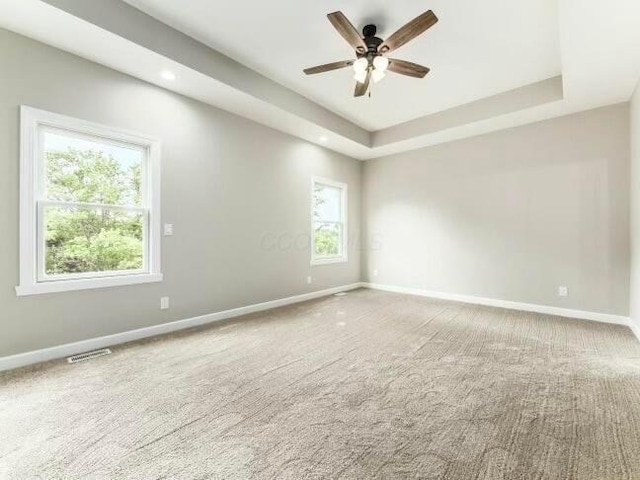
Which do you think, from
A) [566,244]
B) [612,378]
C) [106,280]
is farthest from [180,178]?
[566,244]

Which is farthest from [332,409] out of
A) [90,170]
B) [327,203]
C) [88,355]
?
[327,203]

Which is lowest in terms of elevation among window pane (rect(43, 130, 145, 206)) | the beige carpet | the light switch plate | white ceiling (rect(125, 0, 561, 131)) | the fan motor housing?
the beige carpet

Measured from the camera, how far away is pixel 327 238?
5730mm

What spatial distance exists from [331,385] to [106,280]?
243cm

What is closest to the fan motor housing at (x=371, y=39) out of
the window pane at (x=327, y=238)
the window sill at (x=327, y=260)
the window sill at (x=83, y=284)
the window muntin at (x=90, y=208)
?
the window muntin at (x=90, y=208)

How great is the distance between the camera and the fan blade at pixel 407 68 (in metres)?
2.79

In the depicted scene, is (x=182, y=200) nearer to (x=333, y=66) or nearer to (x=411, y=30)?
(x=333, y=66)

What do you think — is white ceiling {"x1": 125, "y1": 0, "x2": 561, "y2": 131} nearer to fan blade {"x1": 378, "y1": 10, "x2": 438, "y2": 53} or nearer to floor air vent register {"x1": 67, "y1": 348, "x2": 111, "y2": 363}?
fan blade {"x1": 378, "y1": 10, "x2": 438, "y2": 53}

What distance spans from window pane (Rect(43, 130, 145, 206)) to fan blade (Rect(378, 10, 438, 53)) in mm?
2766

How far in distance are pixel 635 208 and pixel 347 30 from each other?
12.1ft


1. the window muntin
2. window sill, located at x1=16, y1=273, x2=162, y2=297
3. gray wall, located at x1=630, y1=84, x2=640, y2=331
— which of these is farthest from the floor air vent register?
gray wall, located at x1=630, y1=84, x2=640, y2=331

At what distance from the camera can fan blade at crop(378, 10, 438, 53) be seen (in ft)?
7.22

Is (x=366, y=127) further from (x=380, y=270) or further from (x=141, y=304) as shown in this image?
(x=141, y=304)

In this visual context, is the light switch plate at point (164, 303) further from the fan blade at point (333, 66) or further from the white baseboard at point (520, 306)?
the white baseboard at point (520, 306)
